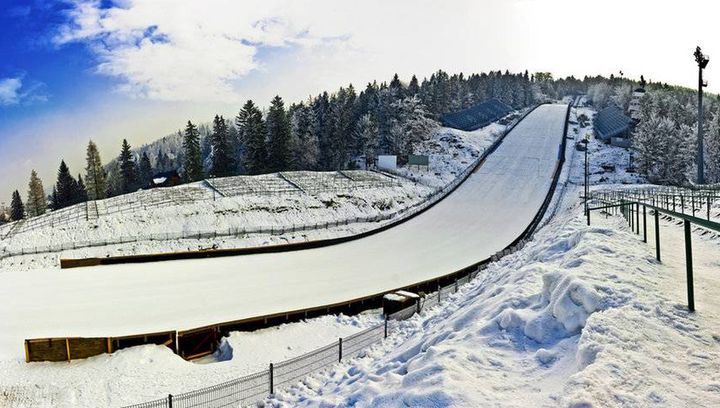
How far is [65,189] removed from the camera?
7894cm

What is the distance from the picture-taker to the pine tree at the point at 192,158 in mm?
71688

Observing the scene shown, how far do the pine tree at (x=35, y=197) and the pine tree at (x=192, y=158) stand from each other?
37.7m

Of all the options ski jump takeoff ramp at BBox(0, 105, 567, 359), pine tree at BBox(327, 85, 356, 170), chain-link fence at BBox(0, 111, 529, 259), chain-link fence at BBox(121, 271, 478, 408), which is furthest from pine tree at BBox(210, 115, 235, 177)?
chain-link fence at BBox(121, 271, 478, 408)

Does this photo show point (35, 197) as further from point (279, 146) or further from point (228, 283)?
point (228, 283)

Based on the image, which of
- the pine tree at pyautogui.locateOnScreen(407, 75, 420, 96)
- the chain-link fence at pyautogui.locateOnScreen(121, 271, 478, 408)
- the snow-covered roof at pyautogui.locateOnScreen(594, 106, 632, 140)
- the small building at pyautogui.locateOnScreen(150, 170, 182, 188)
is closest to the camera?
the chain-link fence at pyautogui.locateOnScreen(121, 271, 478, 408)

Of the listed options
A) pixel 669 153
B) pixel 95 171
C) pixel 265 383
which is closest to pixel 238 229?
pixel 265 383

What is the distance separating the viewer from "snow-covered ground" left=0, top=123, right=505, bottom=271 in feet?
121

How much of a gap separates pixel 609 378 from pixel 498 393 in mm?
1377

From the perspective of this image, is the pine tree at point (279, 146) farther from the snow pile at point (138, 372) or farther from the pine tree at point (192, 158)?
the snow pile at point (138, 372)

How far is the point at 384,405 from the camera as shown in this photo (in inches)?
258

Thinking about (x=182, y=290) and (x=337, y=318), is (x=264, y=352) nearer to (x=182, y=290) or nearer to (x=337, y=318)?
(x=337, y=318)

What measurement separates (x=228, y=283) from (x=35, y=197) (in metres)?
85.2

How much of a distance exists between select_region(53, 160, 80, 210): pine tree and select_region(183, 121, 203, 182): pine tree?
22.8m

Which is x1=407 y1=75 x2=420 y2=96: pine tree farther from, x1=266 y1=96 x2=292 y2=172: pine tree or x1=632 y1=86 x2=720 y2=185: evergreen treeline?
x1=632 y1=86 x2=720 y2=185: evergreen treeline
